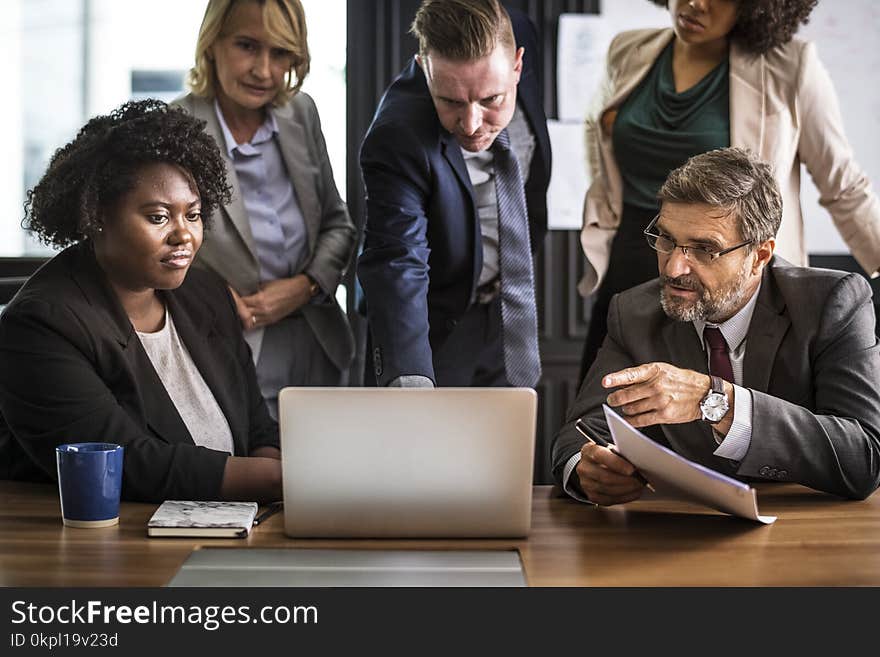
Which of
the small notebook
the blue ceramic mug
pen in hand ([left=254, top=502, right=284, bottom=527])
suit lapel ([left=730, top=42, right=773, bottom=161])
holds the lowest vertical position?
pen in hand ([left=254, top=502, right=284, bottom=527])

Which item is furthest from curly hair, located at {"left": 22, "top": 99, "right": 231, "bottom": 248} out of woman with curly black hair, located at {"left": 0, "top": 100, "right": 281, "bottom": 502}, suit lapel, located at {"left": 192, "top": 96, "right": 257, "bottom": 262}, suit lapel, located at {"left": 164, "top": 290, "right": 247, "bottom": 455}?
suit lapel, located at {"left": 192, "top": 96, "right": 257, "bottom": 262}

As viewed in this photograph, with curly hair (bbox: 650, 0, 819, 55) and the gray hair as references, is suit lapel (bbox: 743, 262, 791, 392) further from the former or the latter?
curly hair (bbox: 650, 0, 819, 55)

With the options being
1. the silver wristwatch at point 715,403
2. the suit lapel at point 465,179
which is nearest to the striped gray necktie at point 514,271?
the suit lapel at point 465,179

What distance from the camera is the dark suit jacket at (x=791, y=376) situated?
5.88 feet

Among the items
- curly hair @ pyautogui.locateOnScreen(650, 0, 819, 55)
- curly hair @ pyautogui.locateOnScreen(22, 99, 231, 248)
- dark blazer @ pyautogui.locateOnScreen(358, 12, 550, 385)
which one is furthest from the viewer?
curly hair @ pyautogui.locateOnScreen(650, 0, 819, 55)

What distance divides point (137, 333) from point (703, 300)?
3.56 feet

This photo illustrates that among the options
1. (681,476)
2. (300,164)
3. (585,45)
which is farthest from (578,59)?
(681,476)

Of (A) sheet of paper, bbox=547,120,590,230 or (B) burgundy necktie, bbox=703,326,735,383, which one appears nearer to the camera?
(B) burgundy necktie, bbox=703,326,735,383

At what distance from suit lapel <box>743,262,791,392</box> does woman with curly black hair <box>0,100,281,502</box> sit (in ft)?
2.89

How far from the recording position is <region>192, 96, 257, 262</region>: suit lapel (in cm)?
275

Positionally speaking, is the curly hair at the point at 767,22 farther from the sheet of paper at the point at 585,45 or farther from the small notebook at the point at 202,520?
the small notebook at the point at 202,520

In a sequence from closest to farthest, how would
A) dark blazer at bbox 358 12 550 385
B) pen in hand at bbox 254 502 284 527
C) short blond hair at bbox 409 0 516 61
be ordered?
pen in hand at bbox 254 502 284 527, short blond hair at bbox 409 0 516 61, dark blazer at bbox 358 12 550 385
